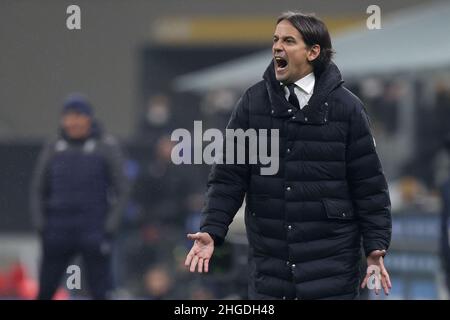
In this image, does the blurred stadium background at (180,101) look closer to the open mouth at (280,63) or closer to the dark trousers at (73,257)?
the dark trousers at (73,257)

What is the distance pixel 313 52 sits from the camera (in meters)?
5.73

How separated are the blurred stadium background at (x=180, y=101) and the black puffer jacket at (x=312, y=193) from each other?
1.43 metres

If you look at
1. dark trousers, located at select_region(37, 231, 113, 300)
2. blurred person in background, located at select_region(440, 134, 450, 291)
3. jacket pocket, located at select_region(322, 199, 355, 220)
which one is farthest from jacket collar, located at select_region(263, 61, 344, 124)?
dark trousers, located at select_region(37, 231, 113, 300)

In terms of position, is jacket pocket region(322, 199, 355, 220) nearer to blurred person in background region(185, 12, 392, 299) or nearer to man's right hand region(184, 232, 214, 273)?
blurred person in background region(185, 12, 392, 299)

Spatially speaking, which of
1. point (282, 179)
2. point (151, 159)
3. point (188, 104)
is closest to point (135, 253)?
point (151, 159)

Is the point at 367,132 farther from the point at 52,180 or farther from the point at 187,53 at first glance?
the point at 187,53

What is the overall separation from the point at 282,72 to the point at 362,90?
8.36 m

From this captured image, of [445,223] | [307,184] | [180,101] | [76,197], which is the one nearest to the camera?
[307,184]

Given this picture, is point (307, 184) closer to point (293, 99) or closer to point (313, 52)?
point (293, 99)

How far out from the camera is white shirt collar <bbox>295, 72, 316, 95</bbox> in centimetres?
574

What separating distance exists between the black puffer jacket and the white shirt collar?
0.04m

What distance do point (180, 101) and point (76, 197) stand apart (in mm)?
13649

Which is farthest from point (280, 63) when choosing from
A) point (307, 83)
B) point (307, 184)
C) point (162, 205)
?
point (162, 205)
